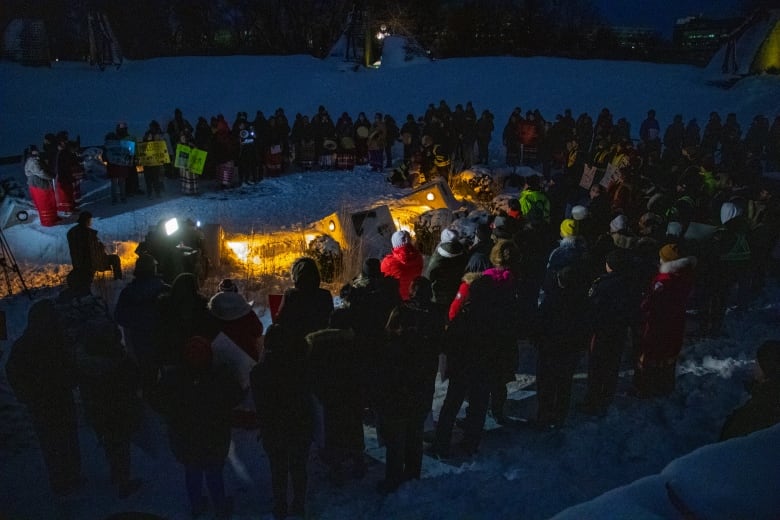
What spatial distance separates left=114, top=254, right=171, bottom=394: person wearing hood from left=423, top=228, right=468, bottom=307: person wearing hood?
2.42m

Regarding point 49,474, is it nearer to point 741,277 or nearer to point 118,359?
point 118,359

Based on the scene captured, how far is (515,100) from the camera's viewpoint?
28578 millimetres

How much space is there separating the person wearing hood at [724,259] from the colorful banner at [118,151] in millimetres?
10837

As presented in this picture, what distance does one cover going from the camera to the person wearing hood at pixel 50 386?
4.67 meters

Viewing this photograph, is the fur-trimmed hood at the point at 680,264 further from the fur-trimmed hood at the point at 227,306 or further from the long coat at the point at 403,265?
the fur-trimmed hood at the point at 227,306

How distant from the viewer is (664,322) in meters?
6.08

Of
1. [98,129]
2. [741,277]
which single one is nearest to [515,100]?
[98,129]

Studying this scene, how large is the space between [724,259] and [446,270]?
3774 mm

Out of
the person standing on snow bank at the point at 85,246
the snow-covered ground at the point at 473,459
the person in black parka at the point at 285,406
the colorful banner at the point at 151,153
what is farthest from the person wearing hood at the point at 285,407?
the colorful banner at the point at 151,153

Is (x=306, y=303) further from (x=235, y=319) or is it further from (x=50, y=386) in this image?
(x=50, y=386)

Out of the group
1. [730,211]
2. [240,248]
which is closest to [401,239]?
[730,211]

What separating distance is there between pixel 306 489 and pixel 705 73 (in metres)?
29.2

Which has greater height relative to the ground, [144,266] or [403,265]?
[144,266]

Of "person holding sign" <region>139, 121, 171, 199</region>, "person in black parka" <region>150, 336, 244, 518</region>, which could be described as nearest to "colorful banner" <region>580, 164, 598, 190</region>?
"person in black parka" <region>150, 336, 244, 518</region>
